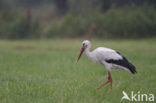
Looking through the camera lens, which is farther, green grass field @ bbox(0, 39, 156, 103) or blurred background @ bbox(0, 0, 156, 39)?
blurred background @ bbox(0, 0, 156, 39)

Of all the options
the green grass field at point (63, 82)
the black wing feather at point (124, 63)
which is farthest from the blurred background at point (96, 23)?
the black wing feather at point (124, 63)

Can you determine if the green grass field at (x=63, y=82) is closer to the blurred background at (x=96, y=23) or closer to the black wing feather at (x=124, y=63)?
the black wing feather at (x=124, y=63)

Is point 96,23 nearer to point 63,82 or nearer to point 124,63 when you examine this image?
point 63,82

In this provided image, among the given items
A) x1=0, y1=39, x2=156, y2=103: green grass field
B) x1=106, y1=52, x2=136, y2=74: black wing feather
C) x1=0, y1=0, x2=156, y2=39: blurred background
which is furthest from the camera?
x1=0, y1=0, x2=156, y2=39: blurred background

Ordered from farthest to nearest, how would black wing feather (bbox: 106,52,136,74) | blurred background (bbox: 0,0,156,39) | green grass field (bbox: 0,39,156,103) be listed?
blurred background (bbox: 0,0,156,39), black wing feather (bbox: 106,52,136,74), green grass field (bbox: 0,39,156,103)

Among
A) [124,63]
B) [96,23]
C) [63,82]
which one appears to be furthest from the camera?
Result: [96,23]

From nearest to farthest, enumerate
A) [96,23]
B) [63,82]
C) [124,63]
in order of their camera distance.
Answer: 1. [124,63]
2. [63,82]
3. [96,23]

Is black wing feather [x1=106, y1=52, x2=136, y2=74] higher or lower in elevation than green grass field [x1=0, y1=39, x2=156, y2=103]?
higher

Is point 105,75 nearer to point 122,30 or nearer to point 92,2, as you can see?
point 122,30

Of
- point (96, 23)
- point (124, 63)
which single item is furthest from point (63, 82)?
point (96, 23)

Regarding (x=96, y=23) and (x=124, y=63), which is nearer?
(x=124, y=63)

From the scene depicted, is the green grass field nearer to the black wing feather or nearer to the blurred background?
the black wing feather

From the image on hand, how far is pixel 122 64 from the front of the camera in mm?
6473

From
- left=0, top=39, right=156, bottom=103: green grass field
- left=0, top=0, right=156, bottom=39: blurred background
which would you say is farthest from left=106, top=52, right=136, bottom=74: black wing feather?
left=0, top=0, right=156, bottom=39: blurred background
